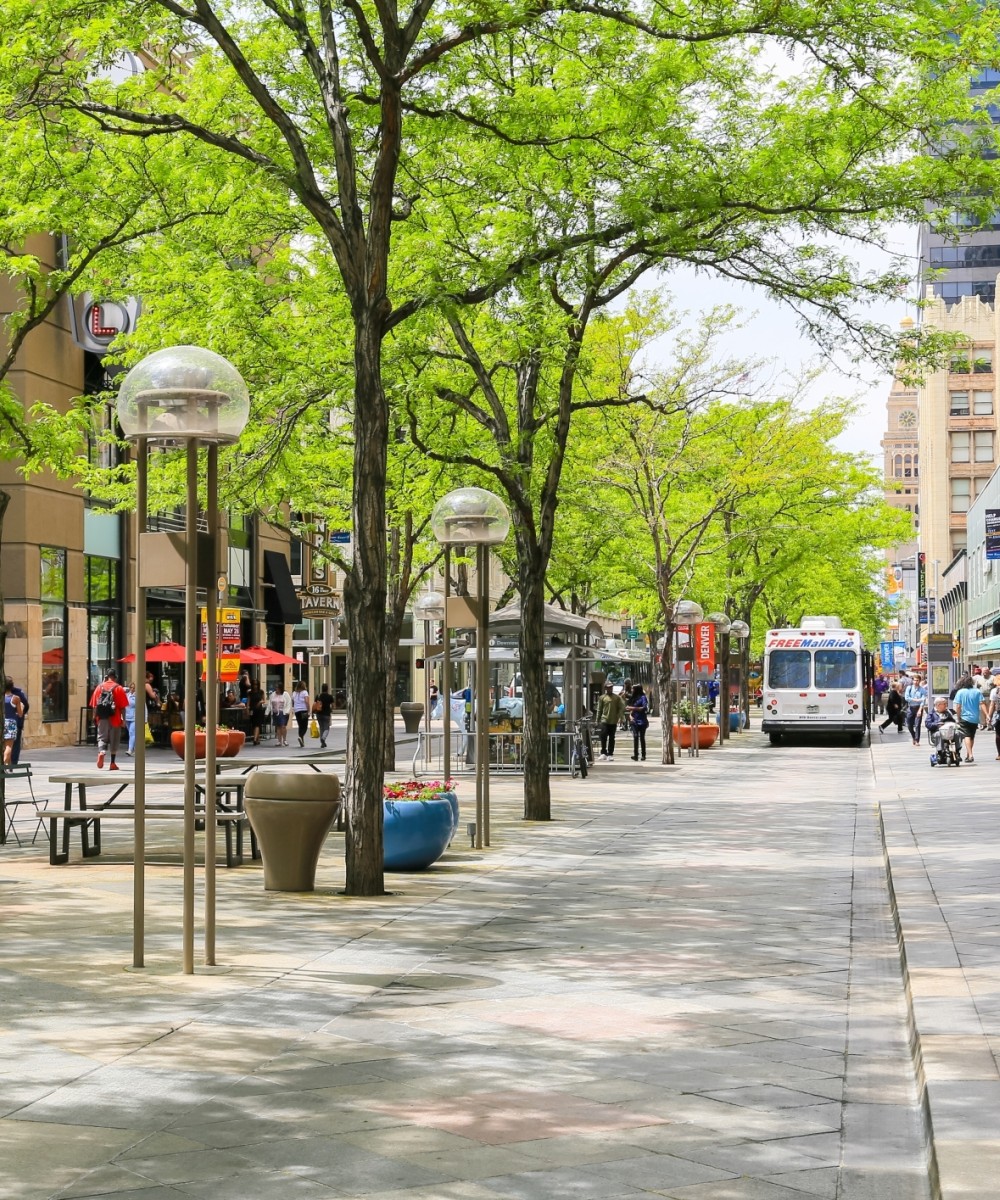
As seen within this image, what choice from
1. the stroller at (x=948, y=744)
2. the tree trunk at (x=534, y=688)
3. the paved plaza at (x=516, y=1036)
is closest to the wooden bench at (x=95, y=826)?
the paved plaza at (x=516, y=1036)

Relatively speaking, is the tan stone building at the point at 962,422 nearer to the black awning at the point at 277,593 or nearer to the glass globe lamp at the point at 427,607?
the black awning at the point at 277,593

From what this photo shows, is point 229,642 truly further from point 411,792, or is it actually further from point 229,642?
point 411,792

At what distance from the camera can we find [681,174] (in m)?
16.8

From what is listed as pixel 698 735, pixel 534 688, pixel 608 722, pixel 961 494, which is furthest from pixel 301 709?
pixel 961 494

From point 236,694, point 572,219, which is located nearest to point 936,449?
point 236,694

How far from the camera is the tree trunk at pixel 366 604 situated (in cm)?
1320

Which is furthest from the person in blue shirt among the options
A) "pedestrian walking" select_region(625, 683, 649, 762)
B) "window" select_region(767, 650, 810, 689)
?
"window" select_region(767, 650, 810, 689)

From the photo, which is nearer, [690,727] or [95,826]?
[95,826]

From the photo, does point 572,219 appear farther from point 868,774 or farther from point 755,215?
point 868,774

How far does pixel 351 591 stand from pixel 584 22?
22.6 ft

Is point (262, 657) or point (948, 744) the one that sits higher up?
point (262, 657)

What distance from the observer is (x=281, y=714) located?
45.9 meters

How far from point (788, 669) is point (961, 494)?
238ft

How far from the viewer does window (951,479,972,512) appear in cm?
11344
